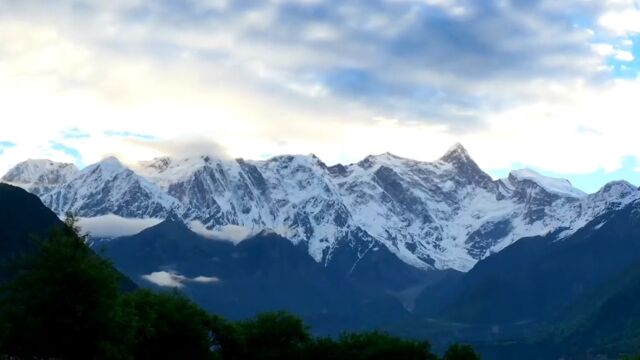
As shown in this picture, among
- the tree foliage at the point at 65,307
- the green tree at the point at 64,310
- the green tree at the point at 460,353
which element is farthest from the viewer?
the green tree at the point at 460,353

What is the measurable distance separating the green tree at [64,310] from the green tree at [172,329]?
41790mm

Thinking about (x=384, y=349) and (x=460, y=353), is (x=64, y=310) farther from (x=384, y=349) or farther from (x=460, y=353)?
(x=460, y=353)

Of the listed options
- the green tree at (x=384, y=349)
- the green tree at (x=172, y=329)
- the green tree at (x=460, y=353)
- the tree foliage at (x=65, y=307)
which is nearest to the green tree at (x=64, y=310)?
the tree foliage at (x=65, y=307)

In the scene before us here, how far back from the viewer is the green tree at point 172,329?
161500 mm

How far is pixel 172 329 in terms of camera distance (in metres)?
166

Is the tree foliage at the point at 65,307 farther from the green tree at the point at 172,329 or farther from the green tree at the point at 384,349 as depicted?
the green tree at the point at 384,349

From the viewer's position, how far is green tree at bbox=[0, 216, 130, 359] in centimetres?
11100

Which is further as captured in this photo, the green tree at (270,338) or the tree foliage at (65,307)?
the green tree at (270,338)

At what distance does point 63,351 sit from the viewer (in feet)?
365

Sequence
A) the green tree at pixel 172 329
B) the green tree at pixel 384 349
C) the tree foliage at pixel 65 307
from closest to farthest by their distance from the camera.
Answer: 1. the tree foliage at pixel 65 307
2. the green tree at pixel 172 329
3. the green tree at pixel 384 349

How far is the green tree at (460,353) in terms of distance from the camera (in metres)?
189

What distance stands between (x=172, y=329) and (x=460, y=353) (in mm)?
54553

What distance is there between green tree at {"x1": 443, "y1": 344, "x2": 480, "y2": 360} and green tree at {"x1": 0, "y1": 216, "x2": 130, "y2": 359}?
87086 mm

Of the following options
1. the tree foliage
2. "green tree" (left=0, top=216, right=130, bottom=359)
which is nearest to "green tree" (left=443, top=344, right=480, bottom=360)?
the tree foliage
